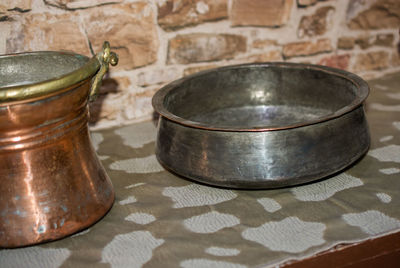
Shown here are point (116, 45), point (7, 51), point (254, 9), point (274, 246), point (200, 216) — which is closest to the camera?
point (274, 246)

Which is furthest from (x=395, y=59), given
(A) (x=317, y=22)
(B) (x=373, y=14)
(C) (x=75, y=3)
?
(C) (x=75, y=3)

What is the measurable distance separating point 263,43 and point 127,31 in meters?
0.46

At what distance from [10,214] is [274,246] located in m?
0.48

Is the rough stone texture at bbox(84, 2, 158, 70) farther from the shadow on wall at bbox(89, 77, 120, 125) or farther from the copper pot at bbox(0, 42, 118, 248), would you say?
the copper pot at bbox(0, 42, 118, 248)

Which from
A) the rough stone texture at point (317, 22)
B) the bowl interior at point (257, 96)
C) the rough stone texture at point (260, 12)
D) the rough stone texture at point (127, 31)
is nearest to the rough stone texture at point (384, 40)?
the rough stone texture at point (317, 22)

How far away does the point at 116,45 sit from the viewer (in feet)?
4.69

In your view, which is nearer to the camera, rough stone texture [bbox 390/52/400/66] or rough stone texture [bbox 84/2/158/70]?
rough stone texture [bbox 84/2/158/70]

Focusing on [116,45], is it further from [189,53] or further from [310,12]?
[310,12]

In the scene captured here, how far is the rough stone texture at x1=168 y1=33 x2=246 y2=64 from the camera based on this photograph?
1502 millimetres

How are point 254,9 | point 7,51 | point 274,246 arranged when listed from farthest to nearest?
point 254,9 < point 7,51 < point 274,246

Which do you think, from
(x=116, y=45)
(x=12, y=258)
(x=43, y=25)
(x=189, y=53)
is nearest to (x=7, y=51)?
(x=43, y=25)

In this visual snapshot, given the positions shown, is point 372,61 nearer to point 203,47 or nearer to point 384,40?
point 384,40

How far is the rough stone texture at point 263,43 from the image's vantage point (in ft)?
5.24

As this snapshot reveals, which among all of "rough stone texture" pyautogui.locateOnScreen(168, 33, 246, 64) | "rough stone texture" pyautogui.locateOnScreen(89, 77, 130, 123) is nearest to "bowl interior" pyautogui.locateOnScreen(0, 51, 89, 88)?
"rough stone texture" pyautogui.locateOnScreen(89, 77, 130, 123)
